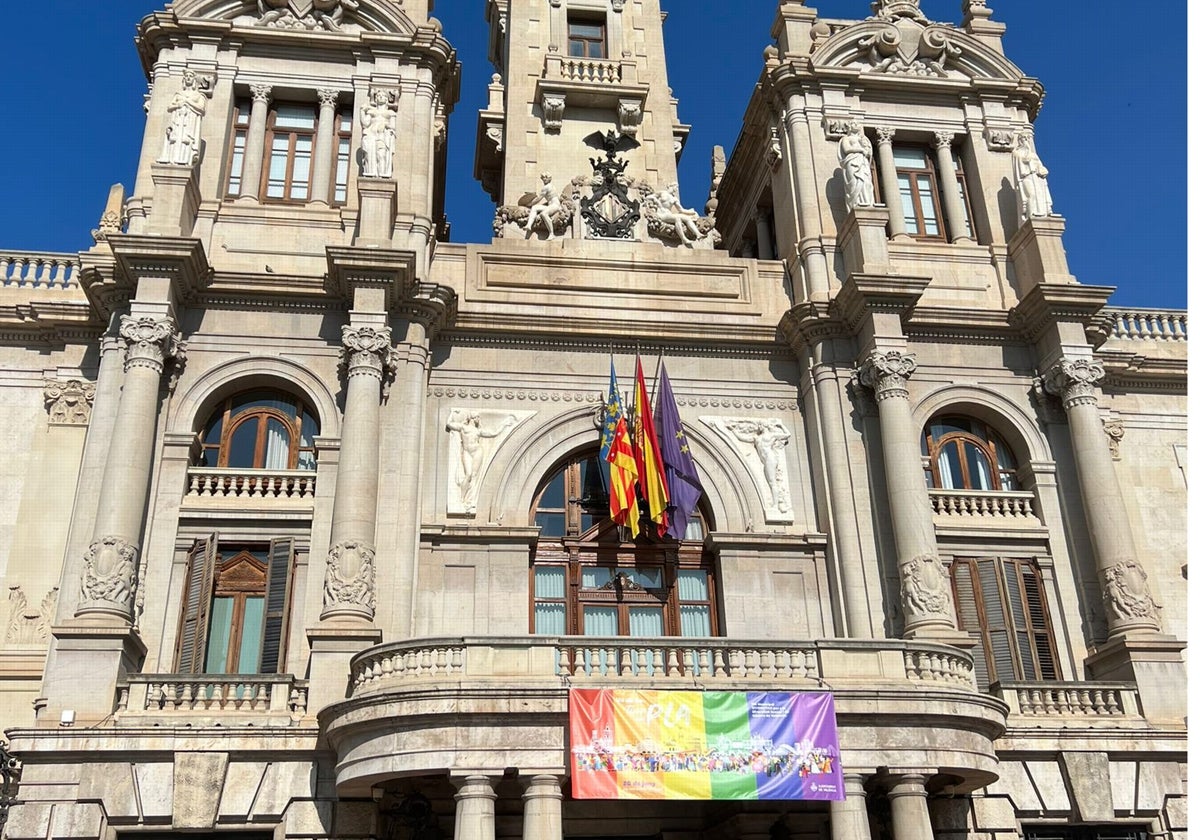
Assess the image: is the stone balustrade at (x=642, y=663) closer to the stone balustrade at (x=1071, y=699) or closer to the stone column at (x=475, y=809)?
the stone column at (x=475, y=809)

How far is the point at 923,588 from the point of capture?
72.6 feet

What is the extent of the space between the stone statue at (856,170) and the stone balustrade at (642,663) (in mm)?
11612

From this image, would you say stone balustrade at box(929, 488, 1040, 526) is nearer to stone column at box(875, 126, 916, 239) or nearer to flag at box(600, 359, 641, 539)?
flag at box(600, 359, 641, 539)

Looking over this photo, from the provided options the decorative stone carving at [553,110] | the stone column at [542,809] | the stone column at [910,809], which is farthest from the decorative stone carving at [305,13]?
the stone column at [910,809]

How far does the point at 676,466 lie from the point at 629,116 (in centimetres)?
1188

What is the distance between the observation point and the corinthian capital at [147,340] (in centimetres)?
2242

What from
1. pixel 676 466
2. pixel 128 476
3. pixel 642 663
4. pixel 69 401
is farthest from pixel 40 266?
pixel 642 663

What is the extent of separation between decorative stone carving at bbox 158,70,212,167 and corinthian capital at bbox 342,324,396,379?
5585mm

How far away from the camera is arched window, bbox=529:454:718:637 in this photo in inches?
918

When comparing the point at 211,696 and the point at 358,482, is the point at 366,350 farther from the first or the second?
the point at 211,696

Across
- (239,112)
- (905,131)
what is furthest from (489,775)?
(905,131)

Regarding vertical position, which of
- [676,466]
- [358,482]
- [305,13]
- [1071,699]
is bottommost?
[1071,699]

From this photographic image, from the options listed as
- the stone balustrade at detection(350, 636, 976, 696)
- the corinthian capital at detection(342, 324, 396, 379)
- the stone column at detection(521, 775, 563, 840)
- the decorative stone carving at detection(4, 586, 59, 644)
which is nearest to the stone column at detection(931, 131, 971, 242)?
the stone balustrade at detection(350, 636, 976, 696)

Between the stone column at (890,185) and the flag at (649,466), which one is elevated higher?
the stone column at (890,185)
